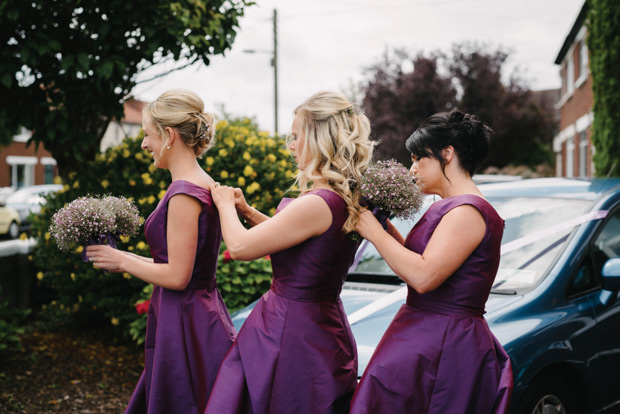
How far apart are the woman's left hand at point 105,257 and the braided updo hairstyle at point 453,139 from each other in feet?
4.32

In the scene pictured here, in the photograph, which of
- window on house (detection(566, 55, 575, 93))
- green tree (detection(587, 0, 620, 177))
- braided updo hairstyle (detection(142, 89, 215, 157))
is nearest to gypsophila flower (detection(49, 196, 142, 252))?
braided updo hairstyle (detection(142, 89, 215, 157))

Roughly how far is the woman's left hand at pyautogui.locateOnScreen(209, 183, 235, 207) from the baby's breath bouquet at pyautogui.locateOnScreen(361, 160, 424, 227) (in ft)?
1.96

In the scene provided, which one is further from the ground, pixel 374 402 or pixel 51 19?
pixel 51 19

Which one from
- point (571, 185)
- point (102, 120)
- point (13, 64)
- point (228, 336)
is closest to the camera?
point (228, 336)

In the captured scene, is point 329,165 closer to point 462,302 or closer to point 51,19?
point 462,302

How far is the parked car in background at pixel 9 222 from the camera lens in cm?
1885

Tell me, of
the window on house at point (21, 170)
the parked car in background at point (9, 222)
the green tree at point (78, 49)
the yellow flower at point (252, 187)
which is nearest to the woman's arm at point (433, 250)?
the green tree at point (78, 49)

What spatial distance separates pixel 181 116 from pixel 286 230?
0.80 m

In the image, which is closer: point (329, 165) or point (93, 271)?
point (329, 165)

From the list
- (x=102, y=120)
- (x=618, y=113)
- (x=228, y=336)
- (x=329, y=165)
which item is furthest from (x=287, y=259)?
(x=618, y=113)

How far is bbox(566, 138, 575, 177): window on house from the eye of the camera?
2451 cm

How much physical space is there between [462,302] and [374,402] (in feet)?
1.66

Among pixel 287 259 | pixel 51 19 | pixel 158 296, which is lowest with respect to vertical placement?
pixel 158 296

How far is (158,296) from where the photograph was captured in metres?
2.75
